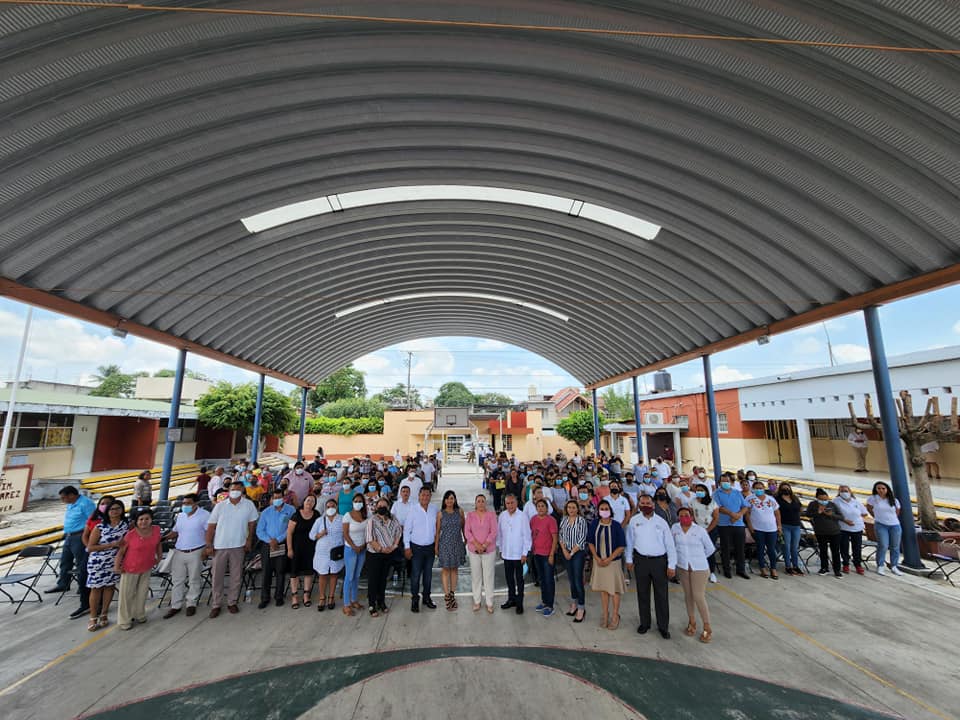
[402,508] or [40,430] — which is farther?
[40,430]

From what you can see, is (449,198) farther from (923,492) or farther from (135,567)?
(923,492)

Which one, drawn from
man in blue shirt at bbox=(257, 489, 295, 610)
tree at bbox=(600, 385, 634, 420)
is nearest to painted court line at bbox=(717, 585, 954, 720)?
man in blue shirt at bbox=(257, 489, 295, 610)

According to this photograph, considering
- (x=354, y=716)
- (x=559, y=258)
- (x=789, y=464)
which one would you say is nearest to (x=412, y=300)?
(x=559, y=258)

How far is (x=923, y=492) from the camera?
8102 millimetres

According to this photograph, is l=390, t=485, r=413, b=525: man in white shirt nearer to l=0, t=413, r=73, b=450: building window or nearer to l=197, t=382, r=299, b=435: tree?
l=0, t=413, r=73, b=450: building window

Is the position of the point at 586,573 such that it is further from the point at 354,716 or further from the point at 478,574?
the point at 354,716

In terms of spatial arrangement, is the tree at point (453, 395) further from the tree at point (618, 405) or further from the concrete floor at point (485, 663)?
the concrete floor at point (485, 663)

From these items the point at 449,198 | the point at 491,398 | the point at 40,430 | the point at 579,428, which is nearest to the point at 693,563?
the point at 449,198

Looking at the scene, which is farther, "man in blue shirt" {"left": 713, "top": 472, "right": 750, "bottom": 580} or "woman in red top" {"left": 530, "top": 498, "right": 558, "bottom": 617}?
"man in blue shirt" {"left": 713, "top": 472, "right": 750, "bottom": 580}

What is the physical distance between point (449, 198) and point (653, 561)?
7.80m

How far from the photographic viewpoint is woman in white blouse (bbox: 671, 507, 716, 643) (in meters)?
4.52

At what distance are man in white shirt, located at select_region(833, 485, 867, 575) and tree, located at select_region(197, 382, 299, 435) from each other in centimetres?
2175

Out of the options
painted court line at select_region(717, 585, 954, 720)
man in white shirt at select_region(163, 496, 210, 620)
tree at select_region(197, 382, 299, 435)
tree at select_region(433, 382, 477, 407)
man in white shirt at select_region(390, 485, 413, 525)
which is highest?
tree at select_region(433, 382, 477, 407)

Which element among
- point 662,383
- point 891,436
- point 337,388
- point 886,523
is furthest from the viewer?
point 337,388
